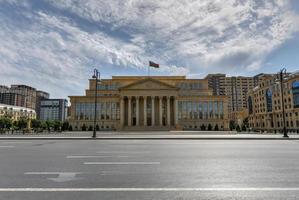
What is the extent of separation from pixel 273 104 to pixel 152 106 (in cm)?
5908

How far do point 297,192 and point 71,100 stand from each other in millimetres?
89471

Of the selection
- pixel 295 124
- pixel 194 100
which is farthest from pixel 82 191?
pixel 295 124

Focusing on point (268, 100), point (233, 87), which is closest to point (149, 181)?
point (268, 100)

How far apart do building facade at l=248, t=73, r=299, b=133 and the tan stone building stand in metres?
19.0

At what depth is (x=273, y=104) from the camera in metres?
100

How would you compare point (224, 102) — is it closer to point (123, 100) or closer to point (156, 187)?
point (123, 100)

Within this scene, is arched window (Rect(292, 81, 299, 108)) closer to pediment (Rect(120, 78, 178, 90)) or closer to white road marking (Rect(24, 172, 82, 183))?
pediment (Rect(120, 78, 178, 90))

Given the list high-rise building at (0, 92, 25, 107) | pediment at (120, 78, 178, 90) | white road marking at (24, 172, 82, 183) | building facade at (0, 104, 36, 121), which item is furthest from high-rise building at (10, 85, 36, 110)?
white road marking at (24, 172, 82, 183)

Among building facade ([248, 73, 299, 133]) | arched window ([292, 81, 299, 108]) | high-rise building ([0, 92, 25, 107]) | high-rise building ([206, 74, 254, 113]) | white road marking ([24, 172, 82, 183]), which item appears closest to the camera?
white road marking ([24, 172, 82, 183])

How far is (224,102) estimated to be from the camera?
286 feet

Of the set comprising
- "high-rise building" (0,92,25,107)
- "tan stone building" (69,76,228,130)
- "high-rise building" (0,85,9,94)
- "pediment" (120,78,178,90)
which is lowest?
"tan stone building" (69,76,228,130)

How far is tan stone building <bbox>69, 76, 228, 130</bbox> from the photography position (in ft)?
266

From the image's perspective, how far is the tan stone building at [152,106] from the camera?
8119 centimetres

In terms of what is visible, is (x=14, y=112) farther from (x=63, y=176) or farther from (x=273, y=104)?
(x=63, y=176)
